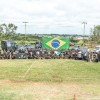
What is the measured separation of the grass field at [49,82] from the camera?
55.2ft

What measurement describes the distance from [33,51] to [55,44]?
337 inches

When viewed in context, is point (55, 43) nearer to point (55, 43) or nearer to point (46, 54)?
point (55, 43)

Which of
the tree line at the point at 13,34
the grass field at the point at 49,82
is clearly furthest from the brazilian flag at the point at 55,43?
the tree line at the point at 13,34

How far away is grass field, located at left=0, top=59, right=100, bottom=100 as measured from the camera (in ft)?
55.2

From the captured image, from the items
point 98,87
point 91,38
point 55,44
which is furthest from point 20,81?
point 91,38

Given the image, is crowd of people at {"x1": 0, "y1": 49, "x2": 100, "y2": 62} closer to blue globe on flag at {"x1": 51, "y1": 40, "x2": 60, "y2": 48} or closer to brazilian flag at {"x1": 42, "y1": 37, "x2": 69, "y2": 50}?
brazilian flag at {"x1": 42, "y1": 37, "x2": 69, "y2": 50}

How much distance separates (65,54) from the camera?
128ft

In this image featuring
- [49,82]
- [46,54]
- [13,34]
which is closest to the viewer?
[49,82]

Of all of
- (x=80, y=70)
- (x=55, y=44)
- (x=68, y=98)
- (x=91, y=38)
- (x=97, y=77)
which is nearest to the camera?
(x=68, y=98)

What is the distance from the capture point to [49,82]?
21734mm

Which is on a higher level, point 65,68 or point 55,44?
point 55,44

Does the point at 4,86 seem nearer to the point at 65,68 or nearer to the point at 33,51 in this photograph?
the point at 65,68

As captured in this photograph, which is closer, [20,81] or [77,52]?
[20,81]

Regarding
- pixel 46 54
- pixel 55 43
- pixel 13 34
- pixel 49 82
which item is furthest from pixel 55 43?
pixel 13 34
